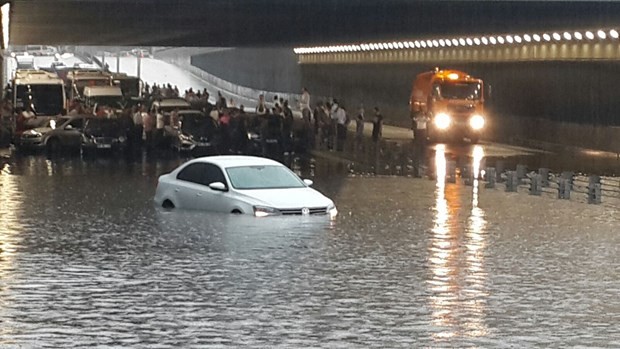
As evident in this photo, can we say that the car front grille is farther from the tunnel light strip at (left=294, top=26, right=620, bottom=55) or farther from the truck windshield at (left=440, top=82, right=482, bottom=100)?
the truck windshield at (left=440, top=82, right=482, bottom=100)

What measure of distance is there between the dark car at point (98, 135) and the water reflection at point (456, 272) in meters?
22.5

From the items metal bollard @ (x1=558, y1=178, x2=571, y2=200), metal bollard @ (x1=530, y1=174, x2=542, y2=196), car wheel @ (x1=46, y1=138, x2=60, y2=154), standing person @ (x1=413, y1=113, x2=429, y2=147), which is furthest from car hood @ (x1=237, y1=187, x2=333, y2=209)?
standing person @ (x1=413, y1=113, x2=429, y2=147)

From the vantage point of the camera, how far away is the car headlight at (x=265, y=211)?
27.8 metres

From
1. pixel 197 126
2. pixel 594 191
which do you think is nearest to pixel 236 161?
pixel 594 191

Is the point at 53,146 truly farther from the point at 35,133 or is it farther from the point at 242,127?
the point at 242,127

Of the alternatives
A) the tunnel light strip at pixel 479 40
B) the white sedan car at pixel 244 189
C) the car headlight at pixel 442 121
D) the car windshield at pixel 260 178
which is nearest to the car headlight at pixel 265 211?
the white sedan car at pixel 244 189

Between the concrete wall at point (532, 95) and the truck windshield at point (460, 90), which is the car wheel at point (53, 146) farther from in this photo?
the concrete wall at point (532, 95)

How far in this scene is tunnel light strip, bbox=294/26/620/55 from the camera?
54.6 meters

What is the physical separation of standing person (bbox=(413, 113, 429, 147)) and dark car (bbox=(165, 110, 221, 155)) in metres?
8.39

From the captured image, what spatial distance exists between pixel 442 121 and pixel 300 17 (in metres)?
9.30

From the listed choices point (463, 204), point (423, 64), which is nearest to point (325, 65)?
point (423, 64)

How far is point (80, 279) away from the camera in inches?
770

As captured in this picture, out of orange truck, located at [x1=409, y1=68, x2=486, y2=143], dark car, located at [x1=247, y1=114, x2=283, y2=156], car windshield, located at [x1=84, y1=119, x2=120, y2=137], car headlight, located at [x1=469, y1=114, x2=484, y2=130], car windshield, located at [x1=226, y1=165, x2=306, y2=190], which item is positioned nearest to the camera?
car windshield, located at [x1=226, y1=165, x2=306, y2=190]

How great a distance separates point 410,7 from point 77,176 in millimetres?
10850
